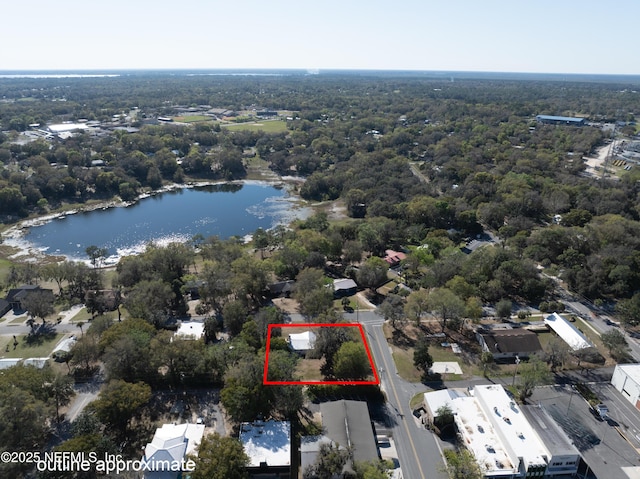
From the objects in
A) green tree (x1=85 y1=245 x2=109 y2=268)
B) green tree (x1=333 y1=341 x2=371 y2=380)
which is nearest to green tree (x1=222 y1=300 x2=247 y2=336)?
green tree (x1=333 y1=341 x2=371 y2=380)

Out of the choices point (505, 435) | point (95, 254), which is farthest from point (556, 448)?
point (95, 254)

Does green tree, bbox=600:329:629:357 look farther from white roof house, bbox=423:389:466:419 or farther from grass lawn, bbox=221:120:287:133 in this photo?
grass lawn, bbox=221:120:287:133

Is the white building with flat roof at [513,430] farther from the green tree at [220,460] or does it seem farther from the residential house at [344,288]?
the residential house at [344,288]

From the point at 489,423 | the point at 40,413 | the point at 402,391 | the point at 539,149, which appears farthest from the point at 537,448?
the point at 539,149

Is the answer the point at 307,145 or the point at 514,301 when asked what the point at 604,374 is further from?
the point at 307,145

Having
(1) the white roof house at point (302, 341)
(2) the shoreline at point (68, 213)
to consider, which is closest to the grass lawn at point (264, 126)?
(2) the shoreline at point (68, 213)

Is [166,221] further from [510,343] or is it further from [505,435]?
[505,435]
